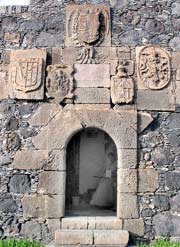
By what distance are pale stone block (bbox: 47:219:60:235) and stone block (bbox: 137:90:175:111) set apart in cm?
205

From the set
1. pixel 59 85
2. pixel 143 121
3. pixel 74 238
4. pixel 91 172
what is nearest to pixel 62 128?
pixel 59 85

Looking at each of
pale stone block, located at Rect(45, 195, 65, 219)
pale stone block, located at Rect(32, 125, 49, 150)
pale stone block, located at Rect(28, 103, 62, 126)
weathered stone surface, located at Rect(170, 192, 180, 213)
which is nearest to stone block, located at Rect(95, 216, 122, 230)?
pale stone block, located at Rect(45, 195, 65, 219)

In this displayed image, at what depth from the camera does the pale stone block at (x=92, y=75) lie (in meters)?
5.78

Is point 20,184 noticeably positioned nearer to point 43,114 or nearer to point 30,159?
point 30,159

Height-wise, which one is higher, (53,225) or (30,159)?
(30,159)

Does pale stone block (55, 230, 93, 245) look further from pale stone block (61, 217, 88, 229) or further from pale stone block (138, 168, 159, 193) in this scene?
pale stone block (138, 168, 159, 193)

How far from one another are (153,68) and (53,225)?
2736 millimetres

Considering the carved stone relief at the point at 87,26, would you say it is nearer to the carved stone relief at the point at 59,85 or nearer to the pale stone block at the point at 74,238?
the carved stone relief at the point at 59,85

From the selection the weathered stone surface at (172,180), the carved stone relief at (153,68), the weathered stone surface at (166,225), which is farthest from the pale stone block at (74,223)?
the carved stone relief at (153,68)

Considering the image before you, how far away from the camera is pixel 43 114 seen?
226 inches

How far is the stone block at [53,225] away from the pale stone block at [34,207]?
12cm

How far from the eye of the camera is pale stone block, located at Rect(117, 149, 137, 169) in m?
5.59

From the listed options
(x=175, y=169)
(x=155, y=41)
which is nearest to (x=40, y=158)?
(x=175, y=169)

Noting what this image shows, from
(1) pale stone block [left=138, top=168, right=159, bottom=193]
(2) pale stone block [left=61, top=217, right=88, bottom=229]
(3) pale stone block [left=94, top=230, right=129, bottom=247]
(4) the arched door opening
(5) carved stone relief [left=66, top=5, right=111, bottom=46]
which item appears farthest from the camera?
(4) the arched door opening
